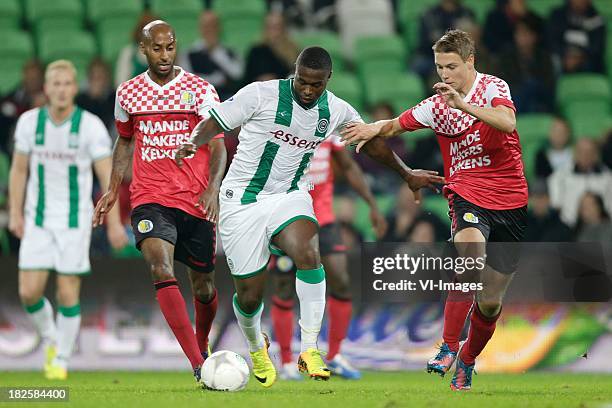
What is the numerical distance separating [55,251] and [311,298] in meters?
3.82

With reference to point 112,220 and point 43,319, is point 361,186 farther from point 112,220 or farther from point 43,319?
point 43,319

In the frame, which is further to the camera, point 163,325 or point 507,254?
point 163,325

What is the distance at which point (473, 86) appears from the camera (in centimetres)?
845

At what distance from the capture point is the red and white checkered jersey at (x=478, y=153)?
845 cm

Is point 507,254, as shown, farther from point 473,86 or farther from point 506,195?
point 473,86

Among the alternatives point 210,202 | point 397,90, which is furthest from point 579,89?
point 210,202

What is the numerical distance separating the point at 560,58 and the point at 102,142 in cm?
633

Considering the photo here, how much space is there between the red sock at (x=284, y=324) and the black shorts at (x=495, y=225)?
2935 mm

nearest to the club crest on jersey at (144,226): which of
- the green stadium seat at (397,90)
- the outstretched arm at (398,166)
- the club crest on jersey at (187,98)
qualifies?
the club crest on jersey at (187,98)

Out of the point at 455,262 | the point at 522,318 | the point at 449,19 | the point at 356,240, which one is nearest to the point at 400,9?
the point at 449,19

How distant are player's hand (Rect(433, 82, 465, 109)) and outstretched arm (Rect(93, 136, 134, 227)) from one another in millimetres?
2504

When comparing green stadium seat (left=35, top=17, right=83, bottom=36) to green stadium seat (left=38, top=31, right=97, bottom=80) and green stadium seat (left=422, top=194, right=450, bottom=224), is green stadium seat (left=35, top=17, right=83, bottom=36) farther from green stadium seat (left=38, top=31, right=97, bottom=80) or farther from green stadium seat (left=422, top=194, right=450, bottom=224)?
green stadium seat (left=422, top=194, right=450, bottom=224)

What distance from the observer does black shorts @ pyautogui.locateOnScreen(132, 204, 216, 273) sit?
8680 mm

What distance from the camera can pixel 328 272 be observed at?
A: 1112 centimetres
